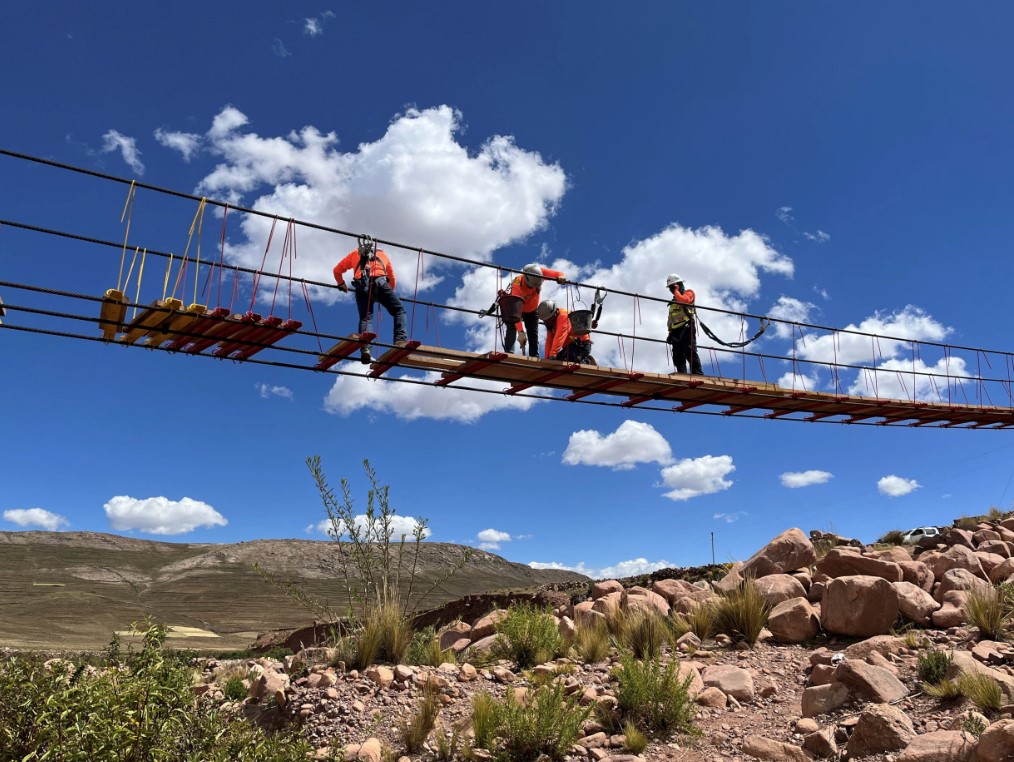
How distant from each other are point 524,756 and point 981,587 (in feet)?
21.7

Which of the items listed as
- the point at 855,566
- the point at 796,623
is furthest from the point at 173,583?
the point at 796,623

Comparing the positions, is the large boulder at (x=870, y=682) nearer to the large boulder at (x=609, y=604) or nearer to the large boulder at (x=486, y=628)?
the large boulder at (x=609, y=604)

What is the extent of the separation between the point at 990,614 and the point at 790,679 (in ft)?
8.25

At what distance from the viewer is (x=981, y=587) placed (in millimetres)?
9938

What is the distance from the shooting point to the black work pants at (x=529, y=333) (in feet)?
42.7

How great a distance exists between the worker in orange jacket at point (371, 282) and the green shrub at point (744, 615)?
581 cm

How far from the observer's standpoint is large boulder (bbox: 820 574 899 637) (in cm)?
971

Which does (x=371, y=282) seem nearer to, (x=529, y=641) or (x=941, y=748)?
(x=529, y=641)

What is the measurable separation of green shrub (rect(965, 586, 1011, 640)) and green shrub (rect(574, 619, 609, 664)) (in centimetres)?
436

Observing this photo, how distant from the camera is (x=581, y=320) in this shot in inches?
532

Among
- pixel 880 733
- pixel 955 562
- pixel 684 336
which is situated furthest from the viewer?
pixel 684 336

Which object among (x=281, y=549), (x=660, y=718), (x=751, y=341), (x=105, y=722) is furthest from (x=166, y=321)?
(x=281, y=549)

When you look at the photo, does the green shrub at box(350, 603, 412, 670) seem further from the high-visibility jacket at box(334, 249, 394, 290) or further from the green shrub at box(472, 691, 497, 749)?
the high-visibility jacket at box(334, 249, 394, 290)

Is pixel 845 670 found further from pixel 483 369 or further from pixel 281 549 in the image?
pixel 281 549
